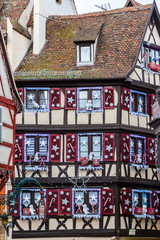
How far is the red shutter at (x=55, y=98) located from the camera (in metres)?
38.4

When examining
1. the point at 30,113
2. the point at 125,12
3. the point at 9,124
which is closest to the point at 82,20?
the point at 125,12

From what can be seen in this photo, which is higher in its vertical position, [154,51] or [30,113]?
[154,51]

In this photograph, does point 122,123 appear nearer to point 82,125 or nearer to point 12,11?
point 82,125

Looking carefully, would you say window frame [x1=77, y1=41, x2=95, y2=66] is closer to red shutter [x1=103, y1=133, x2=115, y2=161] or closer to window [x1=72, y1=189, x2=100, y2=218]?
red shutter [x1=103, y1=133, x2=115, y2=161]

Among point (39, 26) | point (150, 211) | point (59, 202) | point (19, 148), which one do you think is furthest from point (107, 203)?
point (39, 26)

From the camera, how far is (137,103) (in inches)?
1543

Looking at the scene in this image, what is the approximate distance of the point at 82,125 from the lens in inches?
1505

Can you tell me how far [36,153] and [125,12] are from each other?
939 cm

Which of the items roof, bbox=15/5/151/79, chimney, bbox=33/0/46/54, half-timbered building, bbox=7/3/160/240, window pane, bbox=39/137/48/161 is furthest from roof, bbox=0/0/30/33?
window pane, bbox=39/137/48/161

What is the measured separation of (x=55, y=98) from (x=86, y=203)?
5391mm

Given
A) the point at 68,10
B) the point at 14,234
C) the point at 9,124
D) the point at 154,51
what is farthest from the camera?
the point at 68,10

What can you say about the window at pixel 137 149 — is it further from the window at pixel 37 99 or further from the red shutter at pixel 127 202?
the window at pixel 37 99

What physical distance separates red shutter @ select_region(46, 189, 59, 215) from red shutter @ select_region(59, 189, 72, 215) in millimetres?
211

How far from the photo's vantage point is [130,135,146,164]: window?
38312mm
